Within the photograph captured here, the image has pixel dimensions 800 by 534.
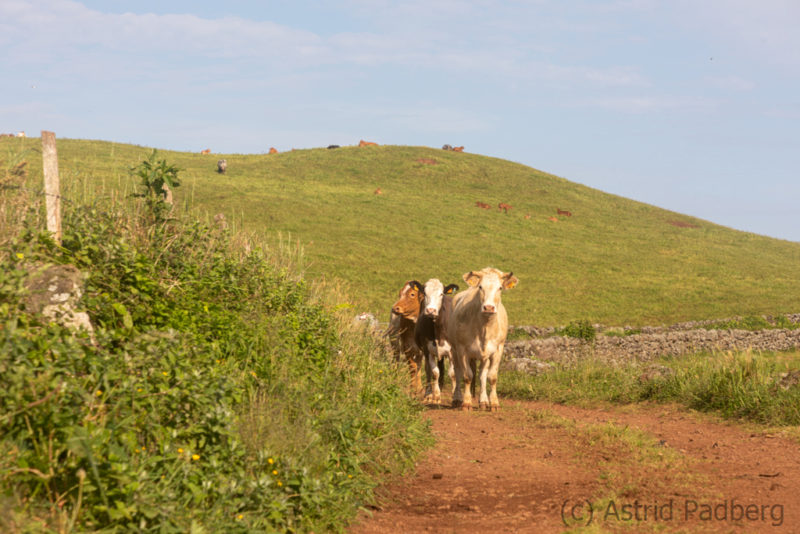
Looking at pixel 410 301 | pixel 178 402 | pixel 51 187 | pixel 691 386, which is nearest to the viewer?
pixel 178 402

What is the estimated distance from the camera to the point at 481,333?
41.4 ft

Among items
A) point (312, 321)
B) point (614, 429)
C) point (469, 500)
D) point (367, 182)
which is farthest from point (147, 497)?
point (367, 182)

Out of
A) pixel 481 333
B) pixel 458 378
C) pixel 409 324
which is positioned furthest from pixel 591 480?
pixel 409 324

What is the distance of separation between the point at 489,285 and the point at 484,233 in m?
41.3

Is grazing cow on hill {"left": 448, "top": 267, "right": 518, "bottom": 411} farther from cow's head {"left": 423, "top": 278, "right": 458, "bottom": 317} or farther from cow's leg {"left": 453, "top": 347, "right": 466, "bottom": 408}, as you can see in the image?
cow's head {"left": 423, "top": 278, "right": 458, "bottom": 317}

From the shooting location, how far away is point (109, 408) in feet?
18.2

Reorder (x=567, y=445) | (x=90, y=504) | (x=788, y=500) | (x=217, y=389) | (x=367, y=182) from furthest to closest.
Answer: (x=367, y=182)
(x=567, y=445)
(x=788, y=500)
(x=217, y=389)
(x=90, y=504)

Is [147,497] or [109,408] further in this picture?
[109,408]

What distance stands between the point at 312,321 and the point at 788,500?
5.89 meters

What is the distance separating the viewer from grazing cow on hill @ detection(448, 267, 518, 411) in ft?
40.8

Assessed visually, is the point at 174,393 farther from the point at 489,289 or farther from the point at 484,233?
the point at 484,233

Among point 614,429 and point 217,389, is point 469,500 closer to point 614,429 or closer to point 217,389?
point 217,389

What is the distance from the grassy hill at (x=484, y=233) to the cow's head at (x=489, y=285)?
1290cm

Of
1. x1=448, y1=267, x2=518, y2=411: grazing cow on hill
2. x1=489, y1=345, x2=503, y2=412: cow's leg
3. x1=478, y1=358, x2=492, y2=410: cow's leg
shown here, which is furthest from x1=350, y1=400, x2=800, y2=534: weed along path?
x1=448, y1=267, x2=518, y2=411: grazing cow on hill
